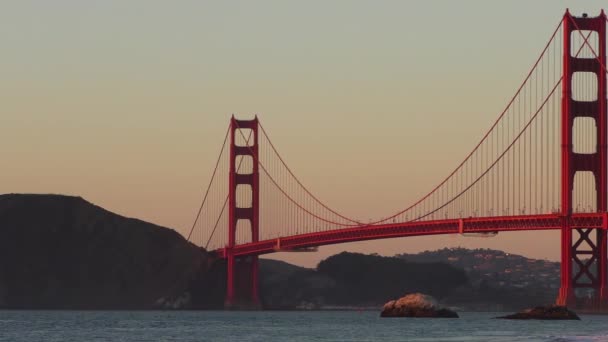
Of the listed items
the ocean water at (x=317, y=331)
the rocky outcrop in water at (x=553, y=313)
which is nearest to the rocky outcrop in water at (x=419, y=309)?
the ocean water at (x=317, y=331)

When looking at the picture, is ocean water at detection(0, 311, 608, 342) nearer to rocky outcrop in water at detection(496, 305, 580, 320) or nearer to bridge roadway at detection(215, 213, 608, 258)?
rocky outcrop in water at detection(496, 305, 580, 320)

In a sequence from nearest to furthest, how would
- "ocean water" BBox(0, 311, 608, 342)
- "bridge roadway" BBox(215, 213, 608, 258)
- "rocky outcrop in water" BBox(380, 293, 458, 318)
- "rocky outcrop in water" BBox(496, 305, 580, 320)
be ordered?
1. "ocean water" BBox(0, 311, 608, 342)
2. "rocky outcrop in water" BBox(496, 305, 580, 320)
3. "bridge roadway" BBox(215, 213, 608, 258)
4. "rocky outcrop in water" BBox(380, 293, 458, 318)

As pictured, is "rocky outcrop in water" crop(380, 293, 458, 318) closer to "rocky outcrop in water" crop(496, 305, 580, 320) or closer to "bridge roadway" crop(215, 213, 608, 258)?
A: "bridge roadway" crop(215, 213, 608, 258)

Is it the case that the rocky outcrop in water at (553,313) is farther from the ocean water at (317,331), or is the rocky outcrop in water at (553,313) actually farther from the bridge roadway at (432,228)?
the bridge roadway at (432,228)

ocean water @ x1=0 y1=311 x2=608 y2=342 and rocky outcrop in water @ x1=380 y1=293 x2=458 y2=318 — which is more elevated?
rocky outcrop in water @ x1=380 y1=293 x2=458 y2=318

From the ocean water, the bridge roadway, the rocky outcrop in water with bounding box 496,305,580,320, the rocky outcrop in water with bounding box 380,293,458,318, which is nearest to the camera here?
the ocean water

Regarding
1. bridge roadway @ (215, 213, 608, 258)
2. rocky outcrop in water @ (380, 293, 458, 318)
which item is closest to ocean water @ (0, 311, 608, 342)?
rocky outcrop in water @ (380, 293, 458, 318)

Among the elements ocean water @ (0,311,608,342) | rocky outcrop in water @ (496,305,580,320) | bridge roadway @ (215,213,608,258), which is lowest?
ocean water @ (0,311,608,342)

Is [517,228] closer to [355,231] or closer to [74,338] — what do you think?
[355,231]

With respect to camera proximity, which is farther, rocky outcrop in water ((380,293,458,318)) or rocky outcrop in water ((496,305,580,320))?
rocky outcrop in water ((380,293,458,318))
